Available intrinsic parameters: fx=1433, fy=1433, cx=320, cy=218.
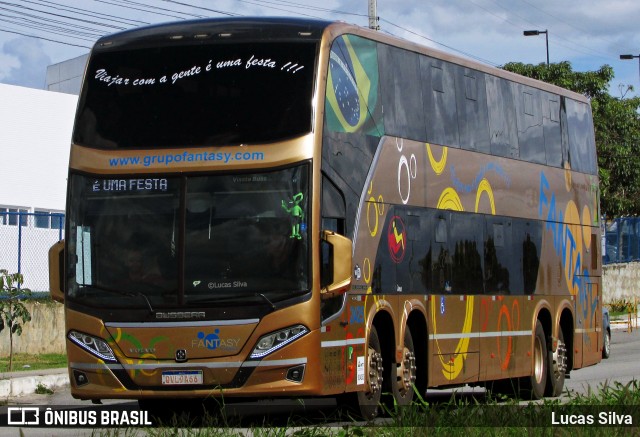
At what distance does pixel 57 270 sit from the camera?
15328mm

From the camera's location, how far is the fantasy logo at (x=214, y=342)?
14398mm

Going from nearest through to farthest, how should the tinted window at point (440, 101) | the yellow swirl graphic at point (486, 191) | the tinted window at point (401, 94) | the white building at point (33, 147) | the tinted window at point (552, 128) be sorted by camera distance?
the tinted window at point (401, 94) < the tinted window at point (440, 101) < the yellow swirl graphic at point (486, 191) < the tinted window at point (552, 128) < the white building at point (33, 147)

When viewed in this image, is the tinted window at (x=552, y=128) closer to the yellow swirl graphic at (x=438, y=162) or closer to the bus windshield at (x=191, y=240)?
the yellow swirl graphic at (x=438, y=162)

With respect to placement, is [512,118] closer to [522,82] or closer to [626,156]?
[522,82]

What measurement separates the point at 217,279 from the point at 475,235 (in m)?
5.54

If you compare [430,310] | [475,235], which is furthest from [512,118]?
[430,310]

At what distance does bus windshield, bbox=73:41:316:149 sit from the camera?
48.5ft

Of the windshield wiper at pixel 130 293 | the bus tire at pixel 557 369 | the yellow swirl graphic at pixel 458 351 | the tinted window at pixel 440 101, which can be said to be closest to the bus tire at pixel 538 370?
the bus tire at pixel 557 369

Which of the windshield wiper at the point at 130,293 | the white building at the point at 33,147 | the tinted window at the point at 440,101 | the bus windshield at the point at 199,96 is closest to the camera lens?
the windshield wiper at the point at 130,293

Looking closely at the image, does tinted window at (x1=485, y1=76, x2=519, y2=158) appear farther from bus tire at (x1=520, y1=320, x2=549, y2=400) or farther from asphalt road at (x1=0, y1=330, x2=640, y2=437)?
asphalt road at (x1=0, y1=330, x2=640, y2=437)

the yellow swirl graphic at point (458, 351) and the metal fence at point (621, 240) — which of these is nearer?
the yellow swirl graphic at point (458, 351)

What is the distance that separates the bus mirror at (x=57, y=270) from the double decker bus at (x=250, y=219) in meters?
0.02

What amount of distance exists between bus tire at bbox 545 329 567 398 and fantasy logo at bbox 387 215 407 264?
6019 mm

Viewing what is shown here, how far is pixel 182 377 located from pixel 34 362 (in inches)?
508
